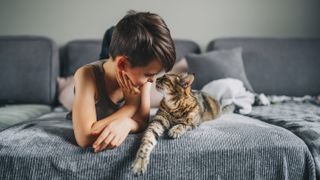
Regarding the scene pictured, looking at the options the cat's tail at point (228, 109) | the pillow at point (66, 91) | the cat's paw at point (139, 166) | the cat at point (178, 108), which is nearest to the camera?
the cat's paw at point (139, 166)

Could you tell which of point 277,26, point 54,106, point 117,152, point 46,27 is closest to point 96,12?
point 46,27

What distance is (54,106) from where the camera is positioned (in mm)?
2404

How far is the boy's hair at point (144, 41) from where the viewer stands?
→ 121 cm

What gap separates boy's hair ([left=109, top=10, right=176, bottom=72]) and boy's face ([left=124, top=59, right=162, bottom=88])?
A: 14 mm

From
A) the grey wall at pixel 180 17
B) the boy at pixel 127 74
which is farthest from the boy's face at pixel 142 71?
the grey wall at pixel 180 17

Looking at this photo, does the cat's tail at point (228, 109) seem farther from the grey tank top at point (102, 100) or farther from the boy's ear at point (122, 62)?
the boy's ear at point (122, 62)

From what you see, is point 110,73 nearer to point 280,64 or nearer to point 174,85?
point 174,85

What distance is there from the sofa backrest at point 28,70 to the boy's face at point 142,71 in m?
1.23

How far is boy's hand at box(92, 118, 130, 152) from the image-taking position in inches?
47.1

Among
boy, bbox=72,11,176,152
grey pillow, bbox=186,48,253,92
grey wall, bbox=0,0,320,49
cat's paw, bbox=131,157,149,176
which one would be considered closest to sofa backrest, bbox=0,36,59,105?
grey wall, bbox=0,0,320,49

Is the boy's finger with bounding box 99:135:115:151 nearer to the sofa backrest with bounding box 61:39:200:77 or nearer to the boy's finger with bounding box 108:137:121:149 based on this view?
the boy's finger with bounding box 108:137:121:149

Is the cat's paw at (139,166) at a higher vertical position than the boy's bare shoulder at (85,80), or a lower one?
lower

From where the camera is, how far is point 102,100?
1.46m

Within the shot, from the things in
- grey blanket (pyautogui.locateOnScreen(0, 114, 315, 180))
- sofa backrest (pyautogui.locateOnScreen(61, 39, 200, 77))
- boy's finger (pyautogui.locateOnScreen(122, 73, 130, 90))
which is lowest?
sofa backrest (pyautogui.locateOnScreen(61, 39, 200, 77))
